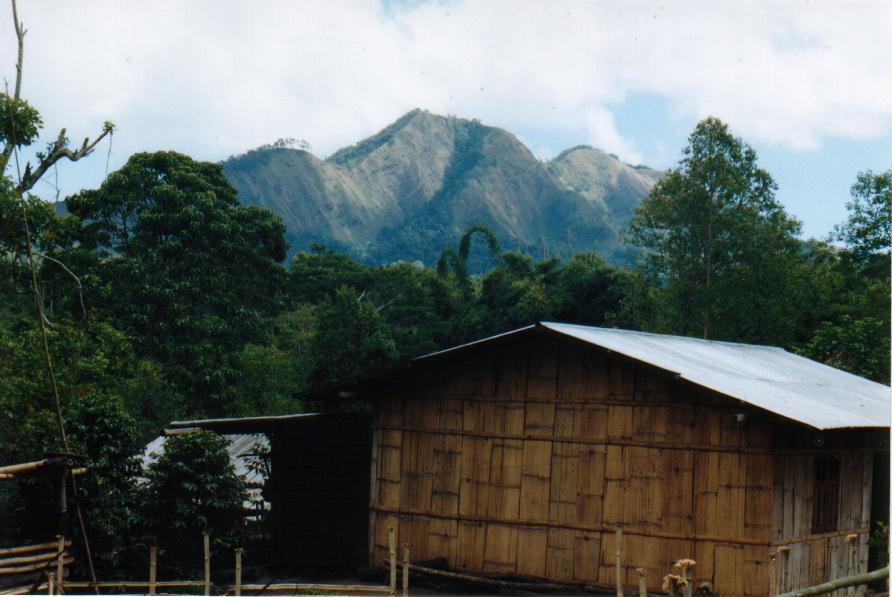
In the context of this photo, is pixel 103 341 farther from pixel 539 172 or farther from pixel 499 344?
pixel 539 172

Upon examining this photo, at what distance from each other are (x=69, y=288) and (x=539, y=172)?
4177 inches

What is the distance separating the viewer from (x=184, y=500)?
50.0 feet

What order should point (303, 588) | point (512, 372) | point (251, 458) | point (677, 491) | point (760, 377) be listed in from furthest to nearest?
point (251, 458)
point (760, 377)
point (512, 372)
point (303, 588)
point (677, 491)

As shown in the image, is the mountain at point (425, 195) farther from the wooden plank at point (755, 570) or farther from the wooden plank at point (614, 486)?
the wooden plank at point (755, 570)

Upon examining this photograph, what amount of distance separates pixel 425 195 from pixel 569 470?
120502 mm

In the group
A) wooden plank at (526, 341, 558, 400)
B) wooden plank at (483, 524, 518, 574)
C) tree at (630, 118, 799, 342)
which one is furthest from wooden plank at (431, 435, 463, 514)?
tree at (630, 118, 799, 342)

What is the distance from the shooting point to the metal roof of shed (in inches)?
496

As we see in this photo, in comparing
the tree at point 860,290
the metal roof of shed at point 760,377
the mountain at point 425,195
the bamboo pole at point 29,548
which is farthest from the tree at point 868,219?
the mountain at point 425,195

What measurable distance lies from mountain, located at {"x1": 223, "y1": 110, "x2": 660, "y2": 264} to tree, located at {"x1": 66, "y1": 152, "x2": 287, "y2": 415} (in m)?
71.0

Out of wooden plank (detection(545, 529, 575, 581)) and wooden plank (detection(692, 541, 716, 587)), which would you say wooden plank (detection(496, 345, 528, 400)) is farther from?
wooden plank (detection(692, 541, 716, 587))

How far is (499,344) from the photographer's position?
14.7 metres

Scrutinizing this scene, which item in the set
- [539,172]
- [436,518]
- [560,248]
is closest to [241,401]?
[436,518]

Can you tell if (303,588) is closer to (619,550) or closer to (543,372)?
(619,550)

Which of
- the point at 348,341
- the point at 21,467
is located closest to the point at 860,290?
the point at 348,341
